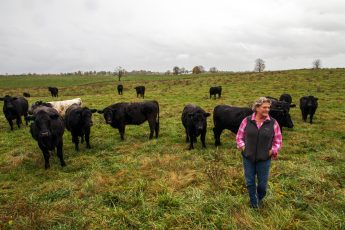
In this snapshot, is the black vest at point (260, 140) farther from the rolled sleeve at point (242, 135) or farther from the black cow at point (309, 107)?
the black cow at point (309, 107)

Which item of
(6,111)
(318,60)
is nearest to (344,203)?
(6,111)

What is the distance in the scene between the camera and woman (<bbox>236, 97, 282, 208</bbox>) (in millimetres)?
4852

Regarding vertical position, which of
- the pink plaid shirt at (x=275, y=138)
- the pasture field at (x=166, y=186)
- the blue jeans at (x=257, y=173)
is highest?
the pink plaid shirt at (x=275, y=138)

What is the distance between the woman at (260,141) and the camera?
485 centimetres

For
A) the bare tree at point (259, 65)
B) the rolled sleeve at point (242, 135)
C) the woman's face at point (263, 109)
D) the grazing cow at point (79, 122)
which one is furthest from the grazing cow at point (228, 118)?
the bare tree at point (259, 65)

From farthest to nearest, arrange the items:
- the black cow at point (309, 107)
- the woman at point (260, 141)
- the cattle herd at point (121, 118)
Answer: the black cow at point (309, 107) < the cattle herd at point (121, 118) < the woman at point (260, 141)

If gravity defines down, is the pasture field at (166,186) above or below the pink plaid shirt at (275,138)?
below

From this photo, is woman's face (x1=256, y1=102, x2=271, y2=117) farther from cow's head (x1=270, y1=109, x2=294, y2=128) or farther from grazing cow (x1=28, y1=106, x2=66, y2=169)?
cow's head (x1=270, y1=109, x2=294, y2=128)

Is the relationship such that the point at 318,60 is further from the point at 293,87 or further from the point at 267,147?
the point at 267,147

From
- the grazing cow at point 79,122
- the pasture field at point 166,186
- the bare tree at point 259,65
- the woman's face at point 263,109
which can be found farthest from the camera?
the bare tree at point 259,65

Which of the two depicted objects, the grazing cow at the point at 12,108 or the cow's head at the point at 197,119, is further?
the grazing cow at the point at 12,108

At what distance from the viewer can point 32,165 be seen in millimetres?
9062

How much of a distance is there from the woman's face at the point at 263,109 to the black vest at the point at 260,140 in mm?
194

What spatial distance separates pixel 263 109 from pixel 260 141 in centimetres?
59
